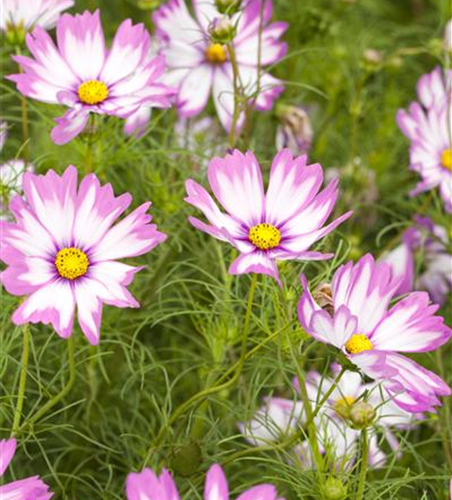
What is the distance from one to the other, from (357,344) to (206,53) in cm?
53

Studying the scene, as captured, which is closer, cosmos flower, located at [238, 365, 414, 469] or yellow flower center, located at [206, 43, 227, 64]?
cosmos flower, located at [238, 365, 414, 469]

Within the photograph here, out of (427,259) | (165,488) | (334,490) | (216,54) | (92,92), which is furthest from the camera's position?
(427,259)

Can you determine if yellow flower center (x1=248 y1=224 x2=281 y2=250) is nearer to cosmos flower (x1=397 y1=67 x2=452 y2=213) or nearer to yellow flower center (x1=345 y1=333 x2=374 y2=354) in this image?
yellow flower center (x1=345 y1=333 x2=374 y2=354)

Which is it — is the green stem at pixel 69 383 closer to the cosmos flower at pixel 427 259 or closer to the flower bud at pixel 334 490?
the flower bud at pixel 334 490

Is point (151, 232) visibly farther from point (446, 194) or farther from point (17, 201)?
point (446, 194)

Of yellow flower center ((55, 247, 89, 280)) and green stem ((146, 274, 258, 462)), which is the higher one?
yellow flower center ((55, 247, 89, 280))

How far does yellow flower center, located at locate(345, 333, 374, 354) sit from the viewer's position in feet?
2.43

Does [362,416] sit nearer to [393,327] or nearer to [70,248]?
[393,327]

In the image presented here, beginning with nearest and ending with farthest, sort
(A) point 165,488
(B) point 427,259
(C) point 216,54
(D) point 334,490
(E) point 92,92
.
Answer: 1. (A) point 165,488
2. (D) point 334,490
3. (E) point 92,92
4. (C) point 216,54
5. (B) point 427,259

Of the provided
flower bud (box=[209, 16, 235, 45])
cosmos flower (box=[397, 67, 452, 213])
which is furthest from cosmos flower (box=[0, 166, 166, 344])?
cosmos flower (box=[397, 67, 452, 213])

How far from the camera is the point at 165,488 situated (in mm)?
630

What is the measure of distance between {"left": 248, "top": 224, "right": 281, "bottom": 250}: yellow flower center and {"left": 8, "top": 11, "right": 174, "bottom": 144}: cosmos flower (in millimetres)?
152

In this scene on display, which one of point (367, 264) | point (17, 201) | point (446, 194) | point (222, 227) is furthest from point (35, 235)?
point (446, 194)

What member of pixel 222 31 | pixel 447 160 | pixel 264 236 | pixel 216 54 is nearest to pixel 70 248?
pixel 264 236
